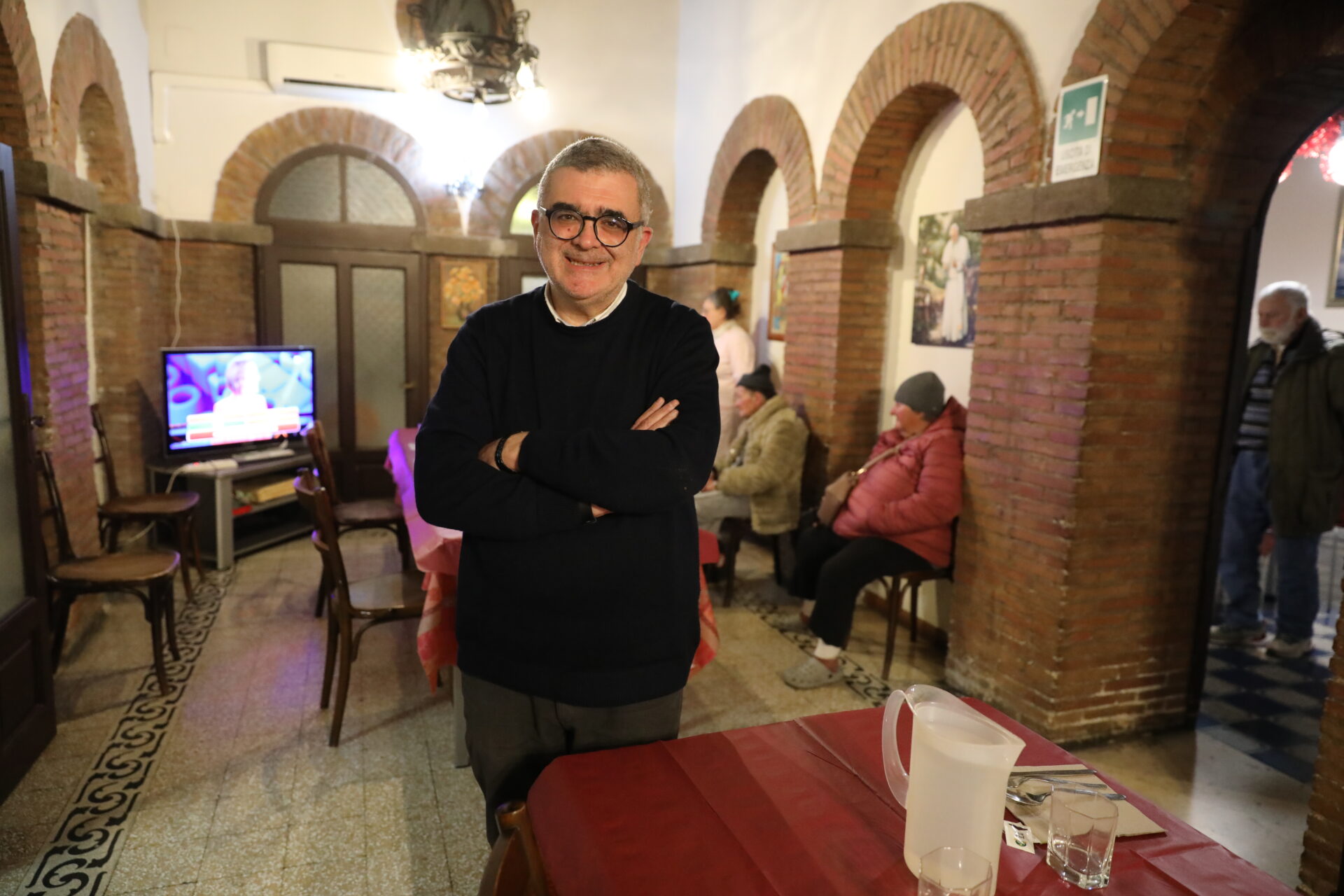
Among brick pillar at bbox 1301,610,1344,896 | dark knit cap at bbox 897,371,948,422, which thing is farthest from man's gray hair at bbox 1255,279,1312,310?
brick pillar at bbox 1301,610,1344,896

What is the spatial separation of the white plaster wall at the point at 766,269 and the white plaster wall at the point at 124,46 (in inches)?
158

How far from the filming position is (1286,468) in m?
3.95

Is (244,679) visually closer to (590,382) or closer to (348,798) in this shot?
(348,798)

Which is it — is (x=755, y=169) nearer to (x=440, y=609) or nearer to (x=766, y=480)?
(x=766, y=480)

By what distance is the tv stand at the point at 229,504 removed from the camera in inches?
199

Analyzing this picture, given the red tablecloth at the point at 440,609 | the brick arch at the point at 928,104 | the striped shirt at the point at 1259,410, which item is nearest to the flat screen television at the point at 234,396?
the red tablecloth at the point at 440,609

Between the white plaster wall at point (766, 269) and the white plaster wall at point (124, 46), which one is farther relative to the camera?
the white plaster wall at point (766, 269)

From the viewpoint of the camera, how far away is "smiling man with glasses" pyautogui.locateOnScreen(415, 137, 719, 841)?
1499 mm

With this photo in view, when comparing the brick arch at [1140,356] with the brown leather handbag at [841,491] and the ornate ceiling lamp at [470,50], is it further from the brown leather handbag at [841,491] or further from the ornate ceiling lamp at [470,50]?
the ornate ceiling lamp at [470,50]

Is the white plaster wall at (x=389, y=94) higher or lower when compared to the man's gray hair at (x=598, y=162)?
higher

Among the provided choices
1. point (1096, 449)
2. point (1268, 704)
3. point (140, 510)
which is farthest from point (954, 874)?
point (140, 510)

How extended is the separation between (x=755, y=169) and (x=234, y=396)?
12.0ft

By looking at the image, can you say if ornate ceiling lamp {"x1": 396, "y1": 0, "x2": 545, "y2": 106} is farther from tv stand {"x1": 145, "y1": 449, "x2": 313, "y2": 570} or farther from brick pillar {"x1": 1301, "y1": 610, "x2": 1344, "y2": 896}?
brick pillar {"x1": 1301, "y1": 610, "x2": 1344, "y2": 896}

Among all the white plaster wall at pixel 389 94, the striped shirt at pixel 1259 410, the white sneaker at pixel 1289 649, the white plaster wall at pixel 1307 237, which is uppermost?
the white plaster wall at pixel 389 94
